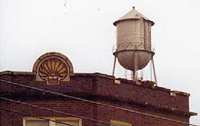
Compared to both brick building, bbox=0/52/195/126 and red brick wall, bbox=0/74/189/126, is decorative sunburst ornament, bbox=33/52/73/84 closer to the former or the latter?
brick building, bbox=0/52/195/126

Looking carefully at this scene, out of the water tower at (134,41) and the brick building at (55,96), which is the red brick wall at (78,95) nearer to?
the brick building at (55,96)

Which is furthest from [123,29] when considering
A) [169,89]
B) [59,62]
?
[59,62]

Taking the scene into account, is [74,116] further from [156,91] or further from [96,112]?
[156,91]

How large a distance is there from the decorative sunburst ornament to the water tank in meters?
6.11

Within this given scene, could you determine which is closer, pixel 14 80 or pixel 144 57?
pixel 14 80

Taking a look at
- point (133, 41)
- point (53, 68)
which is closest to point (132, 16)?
point (133, 41)

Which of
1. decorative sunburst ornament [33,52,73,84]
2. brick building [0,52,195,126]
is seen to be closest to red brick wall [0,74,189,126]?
brick building [0,52,195,126]

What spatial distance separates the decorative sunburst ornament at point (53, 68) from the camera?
38656 mm

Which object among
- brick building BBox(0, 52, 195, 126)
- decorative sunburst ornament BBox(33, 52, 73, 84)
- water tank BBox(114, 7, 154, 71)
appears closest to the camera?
brick building BBox(0, 52, 195, 126)

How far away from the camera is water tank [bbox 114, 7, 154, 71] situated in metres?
44.2

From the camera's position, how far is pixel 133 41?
45094 millimetres

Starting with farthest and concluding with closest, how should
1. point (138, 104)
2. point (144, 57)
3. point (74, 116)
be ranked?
point (144, 57) < point (138, 104) < point (74, 116)

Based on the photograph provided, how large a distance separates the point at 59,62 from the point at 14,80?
218 cm

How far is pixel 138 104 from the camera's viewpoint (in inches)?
1601
